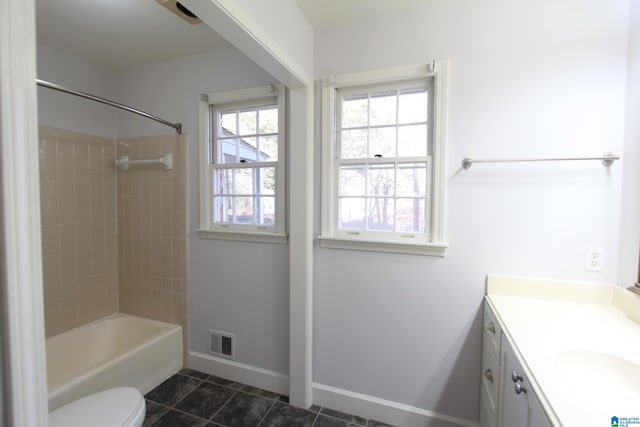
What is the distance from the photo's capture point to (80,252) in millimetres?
2316

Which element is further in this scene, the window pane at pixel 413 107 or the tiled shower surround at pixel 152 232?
the tiled shower surround at pixel 152 232

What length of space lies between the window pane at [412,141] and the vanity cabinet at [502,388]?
922mm

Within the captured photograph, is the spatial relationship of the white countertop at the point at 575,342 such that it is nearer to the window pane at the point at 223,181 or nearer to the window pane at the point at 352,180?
the window pane at the point at 352,180

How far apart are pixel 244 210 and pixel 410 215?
1188mm

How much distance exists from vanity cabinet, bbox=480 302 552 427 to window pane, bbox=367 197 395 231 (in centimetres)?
68

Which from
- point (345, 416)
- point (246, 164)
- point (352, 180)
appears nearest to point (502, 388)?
point (345, 416)

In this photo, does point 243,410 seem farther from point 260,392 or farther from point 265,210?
point 265,210

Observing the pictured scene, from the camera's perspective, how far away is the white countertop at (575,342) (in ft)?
2.54

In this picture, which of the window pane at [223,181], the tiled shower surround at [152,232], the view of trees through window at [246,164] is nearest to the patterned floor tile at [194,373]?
the tiled shower surround at [152,232]

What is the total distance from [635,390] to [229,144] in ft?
7.85

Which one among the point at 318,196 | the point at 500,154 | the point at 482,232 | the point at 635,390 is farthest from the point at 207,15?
the point at 635,390

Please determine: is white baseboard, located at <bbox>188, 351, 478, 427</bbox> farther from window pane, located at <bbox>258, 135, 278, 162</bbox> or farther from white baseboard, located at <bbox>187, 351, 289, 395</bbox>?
window pane, located at <bbox>258, 135, 278, 162</bbox>

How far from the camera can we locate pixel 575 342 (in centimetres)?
106

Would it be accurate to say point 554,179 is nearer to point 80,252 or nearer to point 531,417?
point 531,417
